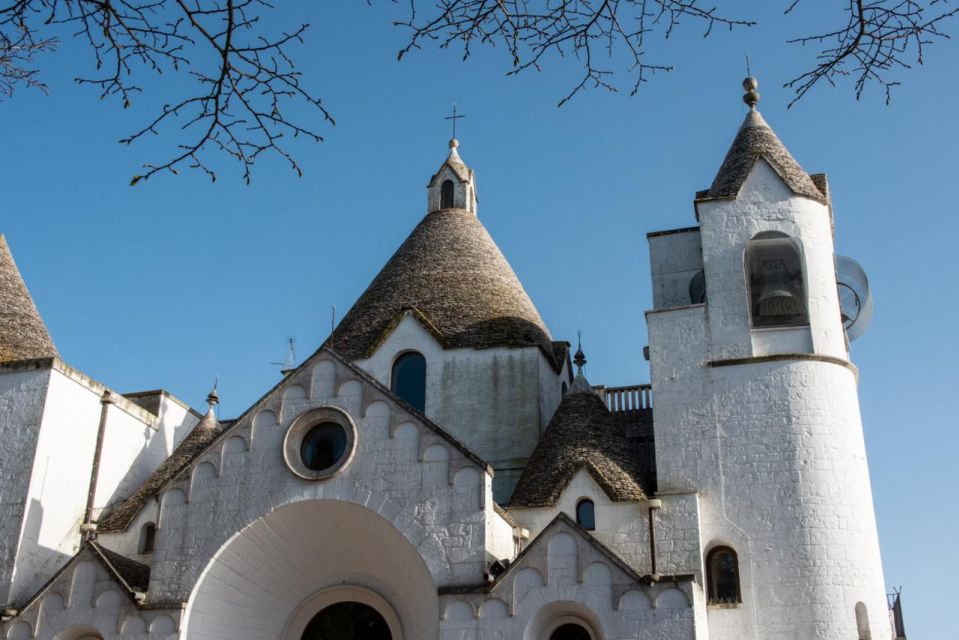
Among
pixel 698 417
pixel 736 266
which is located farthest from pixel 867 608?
pixel 736 266

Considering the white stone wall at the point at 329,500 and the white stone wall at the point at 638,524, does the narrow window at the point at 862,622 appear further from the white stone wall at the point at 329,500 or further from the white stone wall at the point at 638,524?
the white stone wall at the point at 329,500

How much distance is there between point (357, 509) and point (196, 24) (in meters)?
12.3

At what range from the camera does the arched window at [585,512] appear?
20062 mm

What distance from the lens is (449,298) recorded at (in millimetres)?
26422

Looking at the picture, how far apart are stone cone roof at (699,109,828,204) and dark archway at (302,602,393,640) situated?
1111 centimetres

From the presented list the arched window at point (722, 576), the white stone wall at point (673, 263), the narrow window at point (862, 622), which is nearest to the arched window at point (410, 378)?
the white stone wall at point (673, 263)

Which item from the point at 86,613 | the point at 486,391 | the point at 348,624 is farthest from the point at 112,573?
the point at 486,391

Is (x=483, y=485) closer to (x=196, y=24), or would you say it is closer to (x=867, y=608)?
(x=867, y=608)

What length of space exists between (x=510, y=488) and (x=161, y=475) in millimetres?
7718

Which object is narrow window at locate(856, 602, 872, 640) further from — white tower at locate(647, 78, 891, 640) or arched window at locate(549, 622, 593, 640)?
arched window at locate(549, 622, 593, 640)

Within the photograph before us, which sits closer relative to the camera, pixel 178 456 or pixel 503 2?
pixel 503 2

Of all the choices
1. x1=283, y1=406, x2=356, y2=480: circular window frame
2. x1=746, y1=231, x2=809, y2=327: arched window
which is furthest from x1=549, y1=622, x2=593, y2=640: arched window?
x1=746, y1=231, x2=809, y2=327: arched window

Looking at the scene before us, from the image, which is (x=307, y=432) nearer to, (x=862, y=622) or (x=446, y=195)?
(x=862, y=622)

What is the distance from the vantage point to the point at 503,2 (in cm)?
711
